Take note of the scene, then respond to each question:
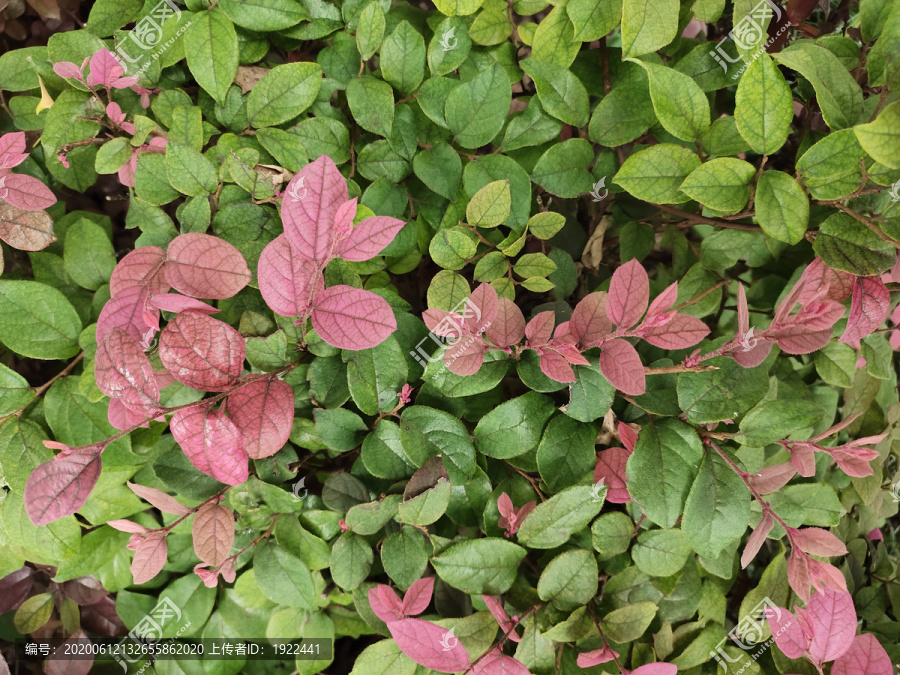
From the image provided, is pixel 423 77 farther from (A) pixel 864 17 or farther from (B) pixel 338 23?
(A) pixel 864 17

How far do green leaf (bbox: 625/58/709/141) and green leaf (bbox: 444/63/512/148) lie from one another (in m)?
0.16

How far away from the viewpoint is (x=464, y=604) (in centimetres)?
83

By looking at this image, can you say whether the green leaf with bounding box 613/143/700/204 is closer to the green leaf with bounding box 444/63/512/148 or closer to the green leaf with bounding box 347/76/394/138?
the green leaf with bounding box 444/63/512/148

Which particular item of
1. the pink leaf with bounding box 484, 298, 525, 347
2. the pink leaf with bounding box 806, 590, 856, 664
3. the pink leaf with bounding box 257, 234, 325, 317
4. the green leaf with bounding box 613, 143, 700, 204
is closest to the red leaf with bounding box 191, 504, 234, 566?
the pink leaf with bounding box 257, 234, 325, 317

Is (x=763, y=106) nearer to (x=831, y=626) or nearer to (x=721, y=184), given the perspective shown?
(x=721, y=184)

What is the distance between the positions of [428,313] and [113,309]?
0.35 m

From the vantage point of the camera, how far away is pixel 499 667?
703 mm

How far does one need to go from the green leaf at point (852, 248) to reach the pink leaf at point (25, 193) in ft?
2.99

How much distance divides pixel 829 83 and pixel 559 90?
30 cm

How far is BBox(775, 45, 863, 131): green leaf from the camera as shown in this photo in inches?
25.1

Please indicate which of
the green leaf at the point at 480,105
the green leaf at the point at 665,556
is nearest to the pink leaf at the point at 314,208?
the green leaf at the point at 480,105

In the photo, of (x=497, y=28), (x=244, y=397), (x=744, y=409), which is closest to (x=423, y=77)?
(x=497, y=28)

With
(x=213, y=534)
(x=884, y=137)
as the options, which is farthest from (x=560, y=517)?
(x=884, y=137)

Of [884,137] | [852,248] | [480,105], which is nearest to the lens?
[884,137]
